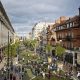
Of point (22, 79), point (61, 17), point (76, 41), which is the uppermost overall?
point (61, 17)

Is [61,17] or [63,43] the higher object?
[61,17]

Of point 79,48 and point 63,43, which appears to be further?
point 63,43

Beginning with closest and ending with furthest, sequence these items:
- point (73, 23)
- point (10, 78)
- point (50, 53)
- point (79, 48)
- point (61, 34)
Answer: point (10, 78), point (79, 48), point (73, 23), point (61, 34), point (50, 53)

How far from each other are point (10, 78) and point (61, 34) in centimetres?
5604

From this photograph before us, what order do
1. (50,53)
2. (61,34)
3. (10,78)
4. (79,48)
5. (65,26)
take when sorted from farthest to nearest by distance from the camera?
(50,53) → (61,34) → (65,26) → (79,48) → (10,78)

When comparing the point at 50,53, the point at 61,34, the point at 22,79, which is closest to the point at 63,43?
the point at 61,34

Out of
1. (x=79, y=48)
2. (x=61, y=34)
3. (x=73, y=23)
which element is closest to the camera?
(x=79, y=48)

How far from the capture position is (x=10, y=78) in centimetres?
4359

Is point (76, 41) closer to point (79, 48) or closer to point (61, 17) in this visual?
point (79, 48)

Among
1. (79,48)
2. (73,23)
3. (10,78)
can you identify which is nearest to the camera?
(10,78)

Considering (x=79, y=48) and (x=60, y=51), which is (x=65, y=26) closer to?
(x=60, y=51)

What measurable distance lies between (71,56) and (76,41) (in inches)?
159

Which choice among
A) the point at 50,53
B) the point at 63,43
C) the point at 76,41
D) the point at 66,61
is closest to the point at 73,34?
the point at 76,41

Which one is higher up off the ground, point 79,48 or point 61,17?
point 61,17
